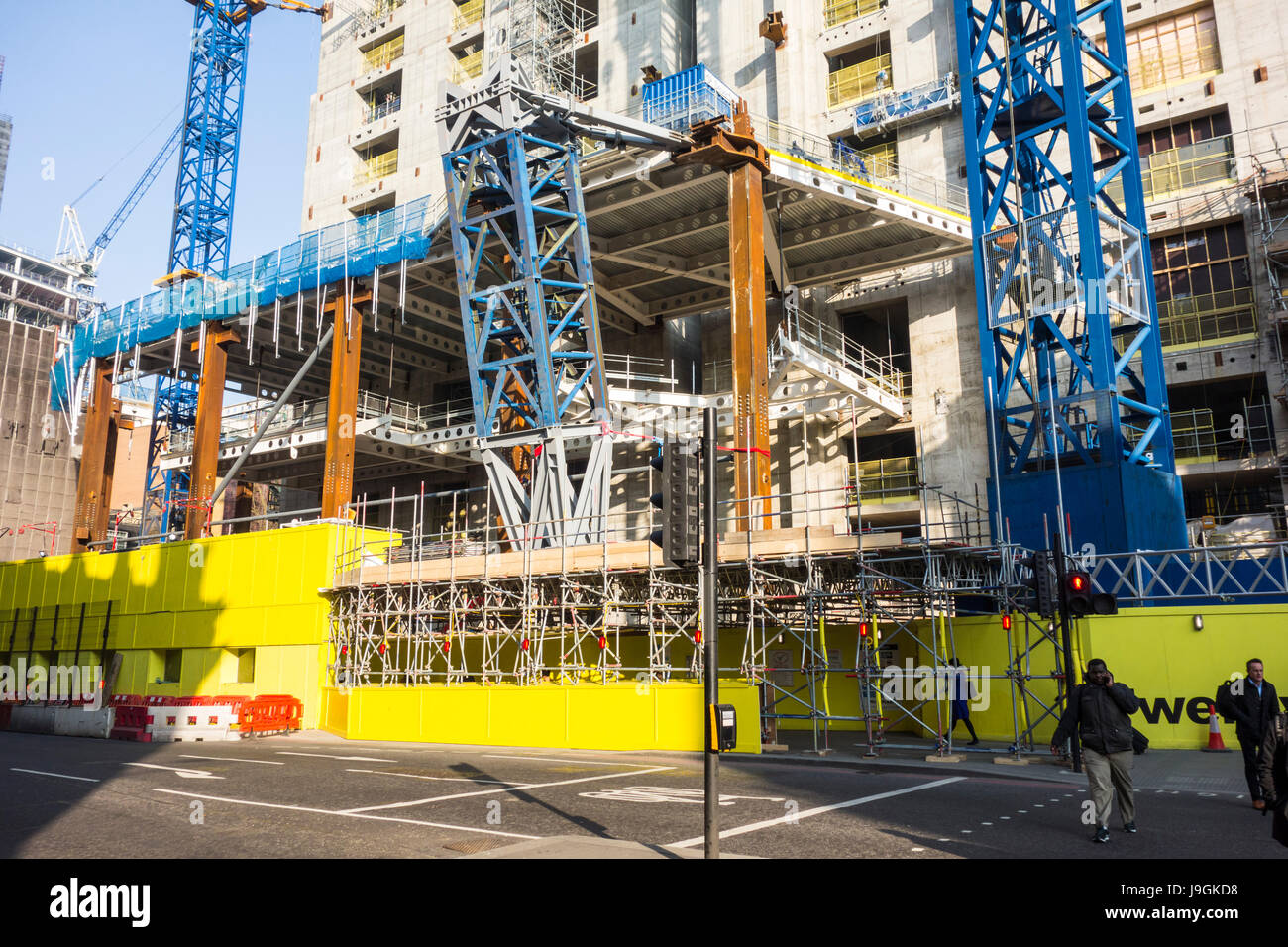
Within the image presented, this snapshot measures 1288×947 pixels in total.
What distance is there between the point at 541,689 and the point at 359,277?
21.3 meters

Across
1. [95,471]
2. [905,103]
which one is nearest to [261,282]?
[95,471]

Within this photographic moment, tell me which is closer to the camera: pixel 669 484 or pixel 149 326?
pixel 669 484

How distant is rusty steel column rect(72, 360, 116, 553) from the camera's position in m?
42.6

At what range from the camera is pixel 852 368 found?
34875 mm

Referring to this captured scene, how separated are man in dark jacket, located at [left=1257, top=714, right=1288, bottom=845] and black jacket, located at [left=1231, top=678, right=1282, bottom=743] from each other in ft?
4.15

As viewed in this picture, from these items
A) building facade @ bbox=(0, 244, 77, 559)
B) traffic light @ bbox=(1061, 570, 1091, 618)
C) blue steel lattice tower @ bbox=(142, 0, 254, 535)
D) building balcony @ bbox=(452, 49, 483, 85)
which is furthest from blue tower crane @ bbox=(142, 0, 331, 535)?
traffic light @ bbox=(1061, 570, 1091, 618)

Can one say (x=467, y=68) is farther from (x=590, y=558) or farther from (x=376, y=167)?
(x=590, y=558)

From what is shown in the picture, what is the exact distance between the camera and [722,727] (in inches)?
297

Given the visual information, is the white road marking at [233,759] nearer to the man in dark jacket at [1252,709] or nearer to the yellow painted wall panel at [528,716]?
the yellow painted wall panel at [528,716]

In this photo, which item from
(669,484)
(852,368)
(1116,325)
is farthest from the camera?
(852,368)

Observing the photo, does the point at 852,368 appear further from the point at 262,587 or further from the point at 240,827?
the point at 240,827

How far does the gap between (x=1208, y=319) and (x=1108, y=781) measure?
24494 mm

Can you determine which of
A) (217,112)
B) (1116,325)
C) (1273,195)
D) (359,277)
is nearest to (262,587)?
(359,277)

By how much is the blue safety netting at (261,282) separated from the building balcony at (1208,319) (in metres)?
23.9
